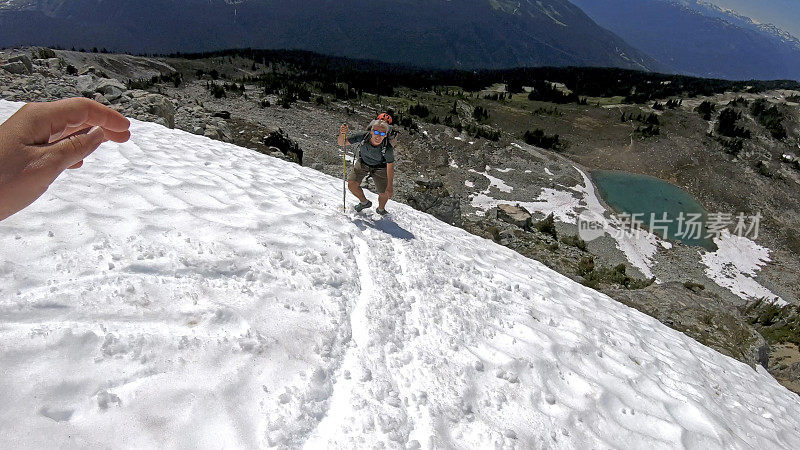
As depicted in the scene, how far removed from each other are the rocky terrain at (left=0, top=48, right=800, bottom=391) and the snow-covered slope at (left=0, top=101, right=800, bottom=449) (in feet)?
21.0

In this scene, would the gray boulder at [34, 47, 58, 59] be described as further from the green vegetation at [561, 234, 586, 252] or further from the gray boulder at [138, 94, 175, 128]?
the green vegetation at [561, 234, 586, 252]

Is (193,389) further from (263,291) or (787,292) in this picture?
(787,292)

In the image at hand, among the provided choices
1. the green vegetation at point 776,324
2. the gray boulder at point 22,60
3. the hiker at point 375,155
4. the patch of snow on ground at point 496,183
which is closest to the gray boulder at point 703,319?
the green vegetation at point 776,324

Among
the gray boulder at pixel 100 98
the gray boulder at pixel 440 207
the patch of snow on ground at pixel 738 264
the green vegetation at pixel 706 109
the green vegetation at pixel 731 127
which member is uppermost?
the green vegetation at pixel 706 109

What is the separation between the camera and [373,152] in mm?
7648

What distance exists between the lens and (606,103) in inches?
2997

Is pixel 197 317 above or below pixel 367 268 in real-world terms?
above

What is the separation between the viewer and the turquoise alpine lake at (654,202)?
33.0 m

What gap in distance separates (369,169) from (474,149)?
32828 millimetres

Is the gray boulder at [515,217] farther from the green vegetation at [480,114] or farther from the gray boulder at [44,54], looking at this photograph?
the green vegetation at [480,114]

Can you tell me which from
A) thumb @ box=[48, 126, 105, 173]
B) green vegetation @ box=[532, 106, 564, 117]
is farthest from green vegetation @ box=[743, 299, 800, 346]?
green vegetation @ box=[532, 106, 564, 117]

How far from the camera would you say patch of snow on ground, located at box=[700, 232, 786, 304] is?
26.9 m

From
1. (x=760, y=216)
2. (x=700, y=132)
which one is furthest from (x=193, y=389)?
(x=700, y=132)

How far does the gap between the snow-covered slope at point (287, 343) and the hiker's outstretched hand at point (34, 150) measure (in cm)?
114
